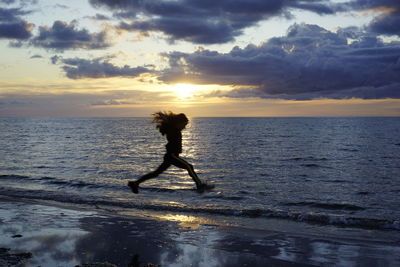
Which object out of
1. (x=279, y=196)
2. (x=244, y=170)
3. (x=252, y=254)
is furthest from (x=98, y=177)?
(x=252, y=254)

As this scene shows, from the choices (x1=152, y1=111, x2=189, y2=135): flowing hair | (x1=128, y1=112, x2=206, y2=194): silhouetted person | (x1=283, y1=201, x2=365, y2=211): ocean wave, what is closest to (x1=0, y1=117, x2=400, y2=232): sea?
(x1=283, y1=201, x2=365, y2=211): ocean wave

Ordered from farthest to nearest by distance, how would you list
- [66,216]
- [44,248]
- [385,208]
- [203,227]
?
1. [385,208]
2. [66,216]
3. [203,227]
4. [44,248]

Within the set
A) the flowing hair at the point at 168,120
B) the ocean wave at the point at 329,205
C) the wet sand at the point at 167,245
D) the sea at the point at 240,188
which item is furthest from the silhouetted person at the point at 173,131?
the ocean wave at the point at 329,205

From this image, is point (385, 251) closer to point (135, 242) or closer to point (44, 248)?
point (135, 242)

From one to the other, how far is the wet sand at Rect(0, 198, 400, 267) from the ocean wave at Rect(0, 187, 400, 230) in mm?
2527

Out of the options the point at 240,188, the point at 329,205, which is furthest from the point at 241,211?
the point at 240,188

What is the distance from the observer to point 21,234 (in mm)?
10266

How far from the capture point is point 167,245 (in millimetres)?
9516

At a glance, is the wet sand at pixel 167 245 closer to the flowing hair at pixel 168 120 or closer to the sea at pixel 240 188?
the sea at pixel 240 188

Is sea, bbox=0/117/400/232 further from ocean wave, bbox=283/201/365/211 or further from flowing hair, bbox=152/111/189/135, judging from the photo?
flowing hair, bbox=152/111/189/135

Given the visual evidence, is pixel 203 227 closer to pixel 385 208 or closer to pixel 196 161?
pixel 385 208

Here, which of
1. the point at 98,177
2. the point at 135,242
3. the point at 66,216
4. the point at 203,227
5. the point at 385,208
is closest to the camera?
the point at 135,242

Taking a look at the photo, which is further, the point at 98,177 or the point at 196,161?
the point at 196,161

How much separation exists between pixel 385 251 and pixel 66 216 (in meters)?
10.3
